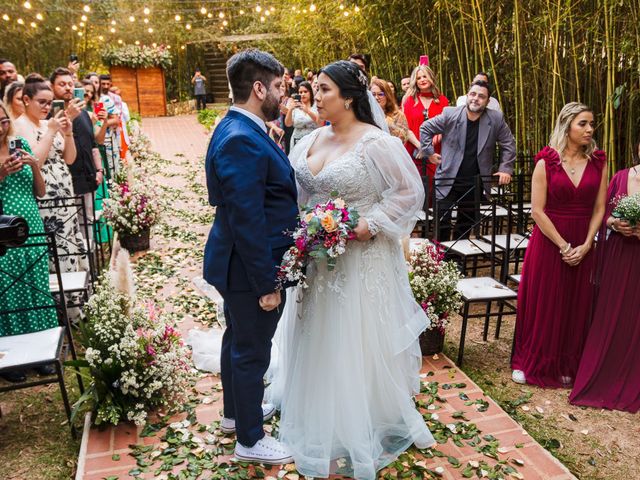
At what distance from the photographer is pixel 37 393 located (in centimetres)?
366

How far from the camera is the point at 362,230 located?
105 inches

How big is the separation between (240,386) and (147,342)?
0.89m

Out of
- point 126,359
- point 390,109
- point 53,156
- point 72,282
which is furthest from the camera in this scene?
point 390,109

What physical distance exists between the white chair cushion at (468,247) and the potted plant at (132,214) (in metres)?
3.33

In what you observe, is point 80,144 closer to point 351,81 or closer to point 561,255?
point 351,81

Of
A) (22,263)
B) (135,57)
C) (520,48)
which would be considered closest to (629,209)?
(520,48)

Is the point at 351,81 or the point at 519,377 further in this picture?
the point at 519,377

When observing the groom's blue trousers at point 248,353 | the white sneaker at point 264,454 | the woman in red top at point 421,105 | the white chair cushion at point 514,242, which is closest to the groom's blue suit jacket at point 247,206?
the groom's blue trousers at point 248,353

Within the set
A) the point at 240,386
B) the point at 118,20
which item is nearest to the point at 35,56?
the point at 118,20

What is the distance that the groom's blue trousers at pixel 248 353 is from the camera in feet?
8.41

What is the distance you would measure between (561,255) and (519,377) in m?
0.88

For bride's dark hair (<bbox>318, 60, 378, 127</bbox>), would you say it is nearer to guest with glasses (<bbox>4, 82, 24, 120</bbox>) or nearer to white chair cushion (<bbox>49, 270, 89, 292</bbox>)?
white chair cushion (<bbox>49, 270, 89, 292</bbox>)

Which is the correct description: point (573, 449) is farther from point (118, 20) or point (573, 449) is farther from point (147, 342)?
point (118, 20)

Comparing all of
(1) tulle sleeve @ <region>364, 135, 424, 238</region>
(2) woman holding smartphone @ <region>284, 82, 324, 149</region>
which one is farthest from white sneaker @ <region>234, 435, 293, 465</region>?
(2) woman holding smartphone @ <region>284, 82, 324, 149</region>
